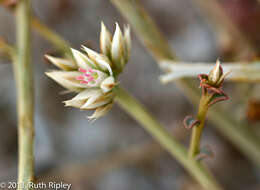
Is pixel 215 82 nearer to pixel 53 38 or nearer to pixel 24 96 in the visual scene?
pixel 24 96

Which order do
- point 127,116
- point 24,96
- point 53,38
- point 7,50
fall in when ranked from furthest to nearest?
point 127,116 → point 53,38 → point 7,50 → point 24,96

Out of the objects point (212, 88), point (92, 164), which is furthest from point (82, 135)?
point (212, 88)

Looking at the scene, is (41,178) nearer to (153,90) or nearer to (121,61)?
(153,90)

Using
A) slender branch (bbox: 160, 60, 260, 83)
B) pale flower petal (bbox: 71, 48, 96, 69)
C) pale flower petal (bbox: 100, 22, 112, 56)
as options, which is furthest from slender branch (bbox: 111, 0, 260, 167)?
pale flower petal (bbox: 71, 48, 96, 69)

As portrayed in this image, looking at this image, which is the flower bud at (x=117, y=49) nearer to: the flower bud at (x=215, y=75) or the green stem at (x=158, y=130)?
the green stem at (x=158, y=130)

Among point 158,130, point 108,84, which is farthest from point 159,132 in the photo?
point 108,84
